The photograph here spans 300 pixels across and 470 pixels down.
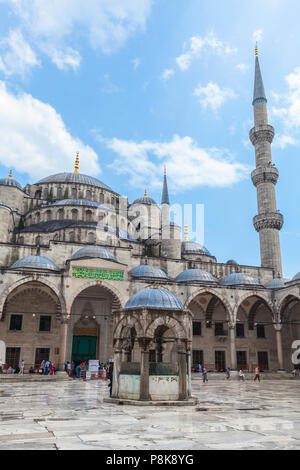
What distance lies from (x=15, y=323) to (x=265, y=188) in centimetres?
2113

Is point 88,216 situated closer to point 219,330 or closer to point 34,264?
point 34,264

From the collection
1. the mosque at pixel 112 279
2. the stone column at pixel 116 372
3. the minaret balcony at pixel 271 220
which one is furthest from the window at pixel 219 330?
the stone column at pixel 116 372

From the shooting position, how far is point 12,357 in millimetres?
21953

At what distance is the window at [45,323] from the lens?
23000 millimetres

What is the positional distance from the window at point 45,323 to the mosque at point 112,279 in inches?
3.2

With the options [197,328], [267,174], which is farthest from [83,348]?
[267,174]

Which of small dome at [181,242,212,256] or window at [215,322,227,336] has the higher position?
small dome at [181,242,212,256]

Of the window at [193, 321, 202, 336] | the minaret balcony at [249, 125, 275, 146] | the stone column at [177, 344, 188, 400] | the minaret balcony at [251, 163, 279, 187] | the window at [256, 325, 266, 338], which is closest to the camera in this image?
the stone column at [177, 344, 188, 400]

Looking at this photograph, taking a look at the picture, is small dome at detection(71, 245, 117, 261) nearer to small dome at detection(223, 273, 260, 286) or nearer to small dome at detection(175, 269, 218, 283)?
small dome at detection(175, 269, 218, 283)

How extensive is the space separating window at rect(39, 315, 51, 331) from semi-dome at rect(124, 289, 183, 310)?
14.5 m

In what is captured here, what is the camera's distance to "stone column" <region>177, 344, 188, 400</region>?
9148 mm

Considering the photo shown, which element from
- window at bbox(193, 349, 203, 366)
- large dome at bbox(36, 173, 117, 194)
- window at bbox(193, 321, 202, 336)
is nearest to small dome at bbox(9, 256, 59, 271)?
window at bbox(193, 321, 202, 336)

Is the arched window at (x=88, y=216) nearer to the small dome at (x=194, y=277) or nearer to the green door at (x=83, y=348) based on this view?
the small dome at (x=194, y=277)

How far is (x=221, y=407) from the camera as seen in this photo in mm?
8812
